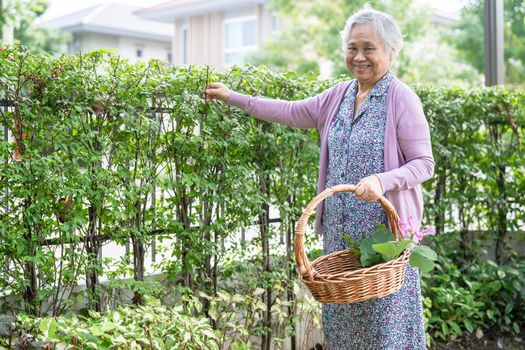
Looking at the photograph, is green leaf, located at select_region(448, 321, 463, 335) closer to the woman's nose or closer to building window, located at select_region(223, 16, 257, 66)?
the woman's nose

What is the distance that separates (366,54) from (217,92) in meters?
0.77

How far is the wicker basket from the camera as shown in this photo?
7.98ft

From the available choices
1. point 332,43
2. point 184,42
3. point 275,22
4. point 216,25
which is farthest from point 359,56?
point 184,42

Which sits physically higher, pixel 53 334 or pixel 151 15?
pixel 151 15

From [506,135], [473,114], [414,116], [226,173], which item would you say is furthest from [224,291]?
[506,135]

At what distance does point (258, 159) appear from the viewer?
361 centimetres

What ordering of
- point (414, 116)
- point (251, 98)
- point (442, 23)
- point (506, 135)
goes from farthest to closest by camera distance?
point (442, 23) → point (506, 135) → point (251, 98) → point (414, 116)

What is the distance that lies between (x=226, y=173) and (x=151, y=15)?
61.4 feet

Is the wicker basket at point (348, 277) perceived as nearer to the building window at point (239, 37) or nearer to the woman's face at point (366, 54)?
the woman's face at point (366, 54)

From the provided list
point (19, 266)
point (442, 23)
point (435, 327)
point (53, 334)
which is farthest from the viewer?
point (442, 23)

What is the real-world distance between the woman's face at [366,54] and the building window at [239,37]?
17561 millimetres

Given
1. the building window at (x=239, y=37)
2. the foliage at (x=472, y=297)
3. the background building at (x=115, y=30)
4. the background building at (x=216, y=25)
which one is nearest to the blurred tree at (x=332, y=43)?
the background building at (x=216, y=25)

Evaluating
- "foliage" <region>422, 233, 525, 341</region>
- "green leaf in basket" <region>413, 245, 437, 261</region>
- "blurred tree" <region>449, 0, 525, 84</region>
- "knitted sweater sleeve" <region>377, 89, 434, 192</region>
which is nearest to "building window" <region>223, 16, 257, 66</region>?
"blurred tree" <region>449, 0, 525, 84</region>

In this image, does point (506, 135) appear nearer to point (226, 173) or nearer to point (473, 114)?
point (473, 114)
